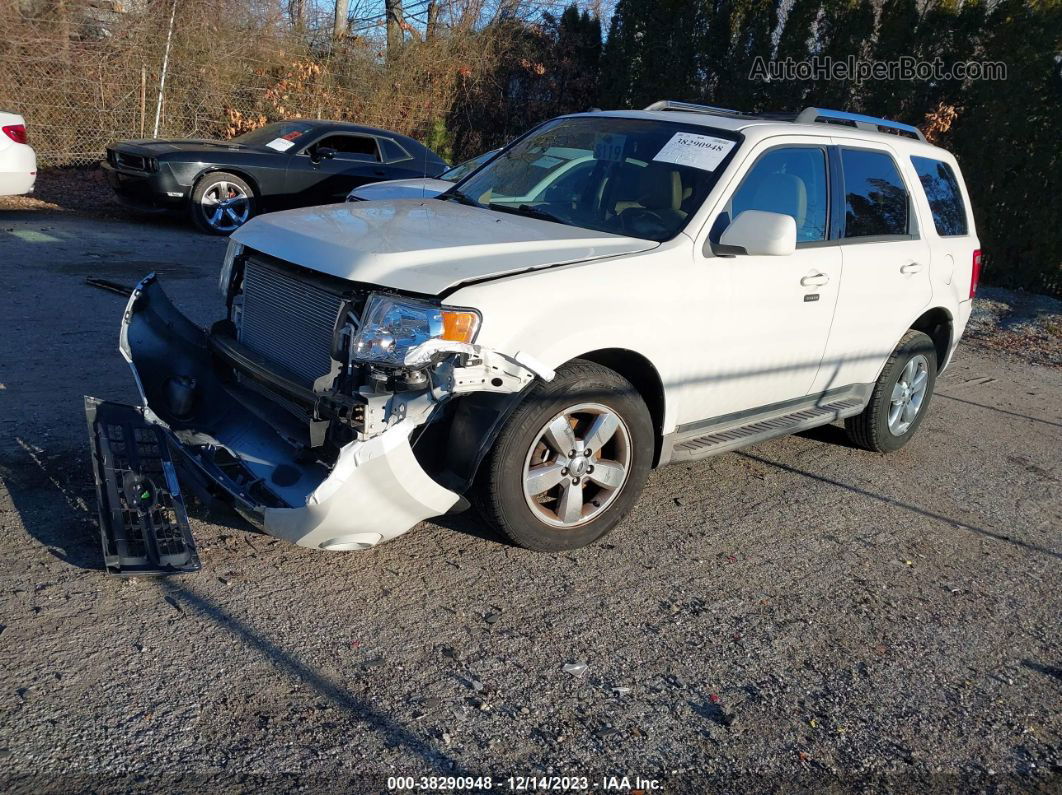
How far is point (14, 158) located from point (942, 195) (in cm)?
992

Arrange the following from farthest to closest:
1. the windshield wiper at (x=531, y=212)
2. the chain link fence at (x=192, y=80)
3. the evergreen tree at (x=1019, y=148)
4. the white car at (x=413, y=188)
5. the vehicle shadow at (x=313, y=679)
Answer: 1. the chain link fence at (x=192, y=80)
2. the evergreen tree at (x=1019, y=148)
3. the white car at (x=413, y=188)
4. the windshield wiper at (x=531, y=212)
5. the vehicle shadow at (x=313, y=679)

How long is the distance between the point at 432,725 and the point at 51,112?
566 inches

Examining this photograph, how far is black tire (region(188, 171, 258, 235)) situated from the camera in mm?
12094

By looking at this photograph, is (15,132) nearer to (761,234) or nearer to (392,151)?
(392,151)

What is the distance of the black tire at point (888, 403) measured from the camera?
235 inches

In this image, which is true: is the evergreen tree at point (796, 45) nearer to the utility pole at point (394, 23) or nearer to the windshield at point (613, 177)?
the utility pole at point (394, 23)

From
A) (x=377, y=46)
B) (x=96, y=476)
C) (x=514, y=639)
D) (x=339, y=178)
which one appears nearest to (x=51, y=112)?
(x=339, y=178)

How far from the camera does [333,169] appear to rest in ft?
43.0

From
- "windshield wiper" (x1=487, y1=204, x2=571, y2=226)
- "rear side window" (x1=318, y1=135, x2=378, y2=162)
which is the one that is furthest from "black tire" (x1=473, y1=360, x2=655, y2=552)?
"rear side window" (x1=318, y1=135, x2=378, y2=162)

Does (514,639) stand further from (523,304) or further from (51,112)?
(51,112)

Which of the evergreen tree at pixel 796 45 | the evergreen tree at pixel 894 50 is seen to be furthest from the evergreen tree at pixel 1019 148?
the evergreen tree at pixel 796 45

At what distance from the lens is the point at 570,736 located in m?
3.12

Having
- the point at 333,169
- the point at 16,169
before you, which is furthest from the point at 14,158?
the point at 333,169

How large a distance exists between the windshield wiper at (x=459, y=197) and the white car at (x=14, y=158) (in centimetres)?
787
